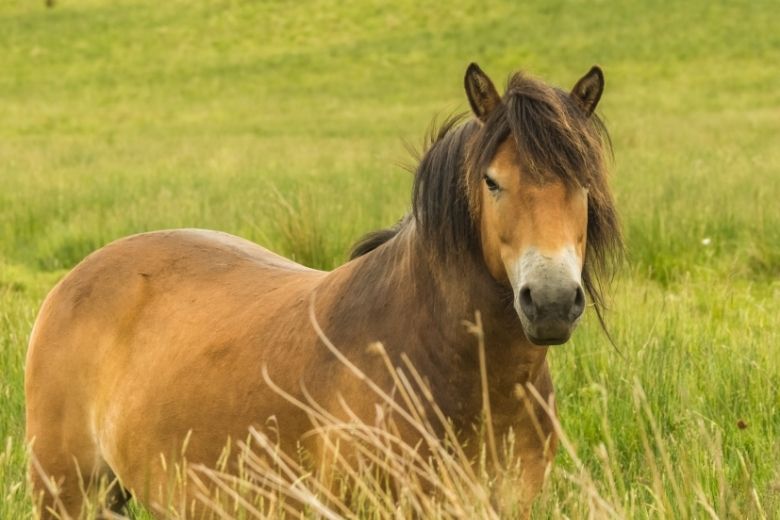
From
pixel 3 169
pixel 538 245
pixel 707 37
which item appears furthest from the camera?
pixel 707 37

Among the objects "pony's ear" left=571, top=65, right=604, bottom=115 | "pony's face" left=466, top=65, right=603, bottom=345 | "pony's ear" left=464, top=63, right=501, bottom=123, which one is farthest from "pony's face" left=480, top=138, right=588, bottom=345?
"pony's ear" left=571, top=65, right=604, bottom=115

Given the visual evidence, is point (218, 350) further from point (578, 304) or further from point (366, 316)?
point (578, 304)

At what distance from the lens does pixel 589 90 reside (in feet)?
10.7

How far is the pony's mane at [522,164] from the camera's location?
117 inches

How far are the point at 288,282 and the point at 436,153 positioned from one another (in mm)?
851

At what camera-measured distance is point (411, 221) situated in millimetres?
3434

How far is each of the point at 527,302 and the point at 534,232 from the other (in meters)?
0.19

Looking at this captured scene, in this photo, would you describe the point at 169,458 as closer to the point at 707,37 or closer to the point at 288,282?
the point at 288,282

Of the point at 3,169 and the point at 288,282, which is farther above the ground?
the point at 288,282

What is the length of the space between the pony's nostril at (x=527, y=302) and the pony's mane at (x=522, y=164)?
341 mm

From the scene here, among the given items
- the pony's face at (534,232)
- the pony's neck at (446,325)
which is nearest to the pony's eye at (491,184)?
the pony's face at (534,232)

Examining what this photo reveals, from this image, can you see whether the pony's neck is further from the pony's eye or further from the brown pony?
the pony's eye

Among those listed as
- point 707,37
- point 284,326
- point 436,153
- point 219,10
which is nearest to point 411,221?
point 436,153

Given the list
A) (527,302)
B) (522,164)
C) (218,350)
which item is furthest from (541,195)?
(218,350)
